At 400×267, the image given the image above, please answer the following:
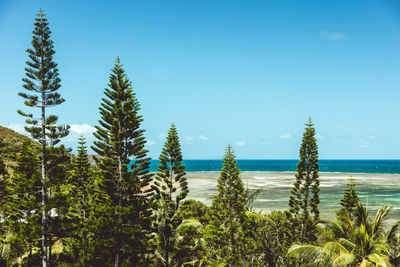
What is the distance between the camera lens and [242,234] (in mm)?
14891

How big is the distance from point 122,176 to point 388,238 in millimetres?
13464

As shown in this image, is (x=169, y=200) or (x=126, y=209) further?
(x=169, y=200)

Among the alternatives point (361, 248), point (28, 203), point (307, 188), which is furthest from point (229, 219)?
point (28, 203)

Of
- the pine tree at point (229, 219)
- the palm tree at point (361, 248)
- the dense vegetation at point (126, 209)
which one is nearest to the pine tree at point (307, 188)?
the dense vegetation at point (126, 209)

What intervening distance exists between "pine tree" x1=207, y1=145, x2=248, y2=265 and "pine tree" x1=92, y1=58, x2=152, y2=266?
13.9ft

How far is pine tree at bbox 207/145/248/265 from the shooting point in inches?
589

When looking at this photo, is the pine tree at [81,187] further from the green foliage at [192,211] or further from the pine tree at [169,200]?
the green foliage at [192,211]

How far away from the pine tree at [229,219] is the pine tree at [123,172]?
13.9 feet

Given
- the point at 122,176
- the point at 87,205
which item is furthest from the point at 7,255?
the point at 122,176

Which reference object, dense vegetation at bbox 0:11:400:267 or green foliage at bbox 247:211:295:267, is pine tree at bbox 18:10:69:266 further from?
green foliage at bbox 247:211:295:267

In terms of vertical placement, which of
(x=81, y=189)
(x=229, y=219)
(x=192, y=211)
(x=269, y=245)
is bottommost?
(x=192, y=211)

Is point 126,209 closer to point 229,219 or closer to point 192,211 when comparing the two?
point 229,219

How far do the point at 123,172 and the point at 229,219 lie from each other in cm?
702

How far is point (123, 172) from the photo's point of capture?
15.5 metres
